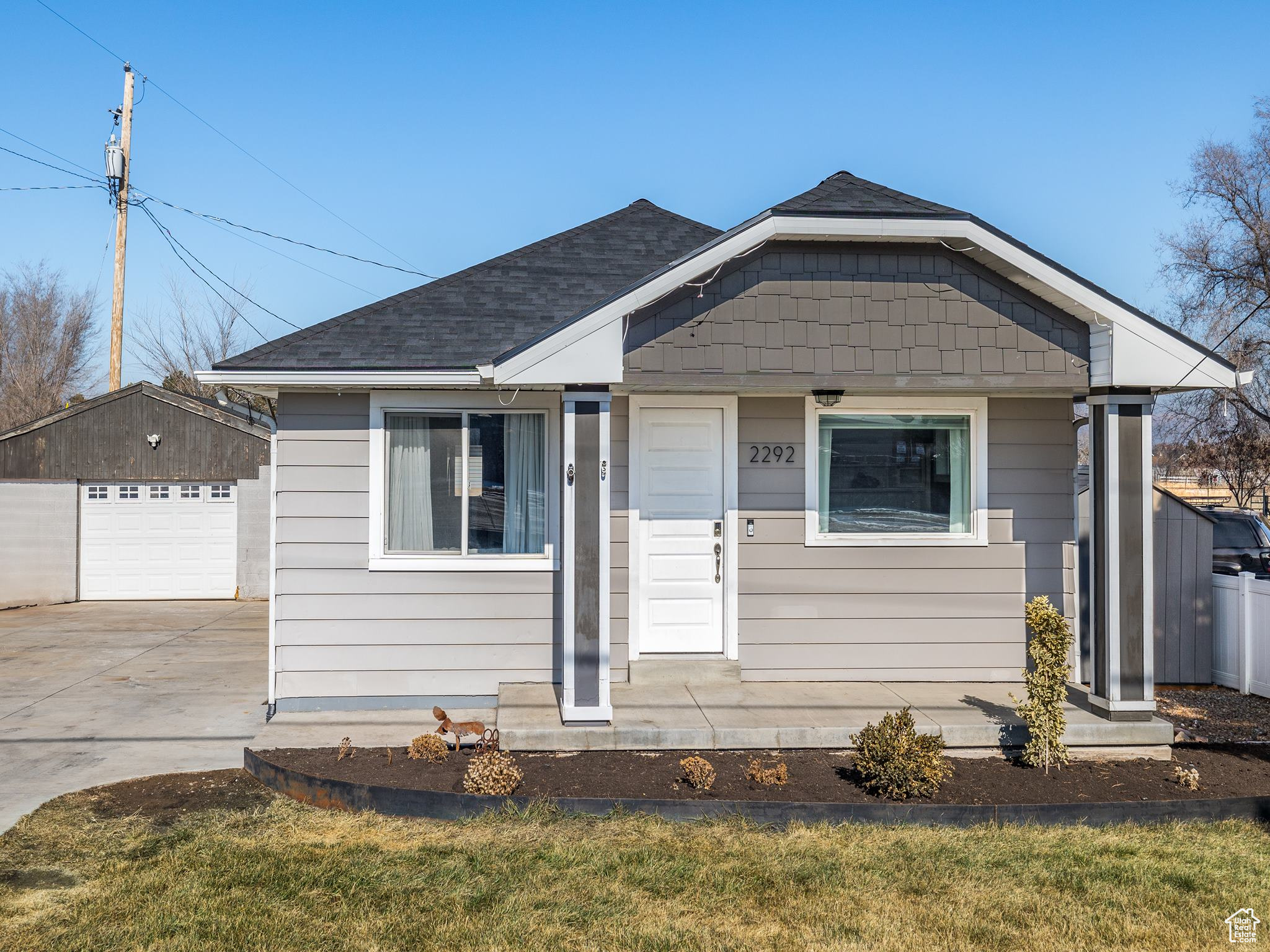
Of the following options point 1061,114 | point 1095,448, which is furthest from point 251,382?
point 1061,114

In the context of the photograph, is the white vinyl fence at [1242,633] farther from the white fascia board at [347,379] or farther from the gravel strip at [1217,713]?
the white fascia board at [347,379]

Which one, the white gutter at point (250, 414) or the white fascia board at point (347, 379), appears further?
the white gutter at point (250, 414)

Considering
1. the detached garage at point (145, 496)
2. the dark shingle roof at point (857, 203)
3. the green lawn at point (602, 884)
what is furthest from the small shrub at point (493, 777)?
the detached garage at point (145, 496)

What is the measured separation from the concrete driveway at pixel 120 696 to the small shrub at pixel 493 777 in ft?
7.13

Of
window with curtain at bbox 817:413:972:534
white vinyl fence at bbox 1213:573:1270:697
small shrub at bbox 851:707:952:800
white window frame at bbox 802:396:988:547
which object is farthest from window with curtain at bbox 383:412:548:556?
white vinyl fence at bbox 1213:573:1270:697

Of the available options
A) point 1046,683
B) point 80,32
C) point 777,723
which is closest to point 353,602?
point 777,723

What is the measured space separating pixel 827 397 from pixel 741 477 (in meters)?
1.00

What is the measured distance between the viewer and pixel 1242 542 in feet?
40.8

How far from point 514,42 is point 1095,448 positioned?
11.7 m

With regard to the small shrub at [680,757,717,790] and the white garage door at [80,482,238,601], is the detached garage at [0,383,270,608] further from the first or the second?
the small shrub at [680,757,717,790]

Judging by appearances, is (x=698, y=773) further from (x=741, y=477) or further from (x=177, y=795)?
(x=177, y=795)

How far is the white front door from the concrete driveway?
351 centimetres

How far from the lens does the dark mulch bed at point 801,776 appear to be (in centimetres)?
588

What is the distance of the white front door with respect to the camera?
808 cm
